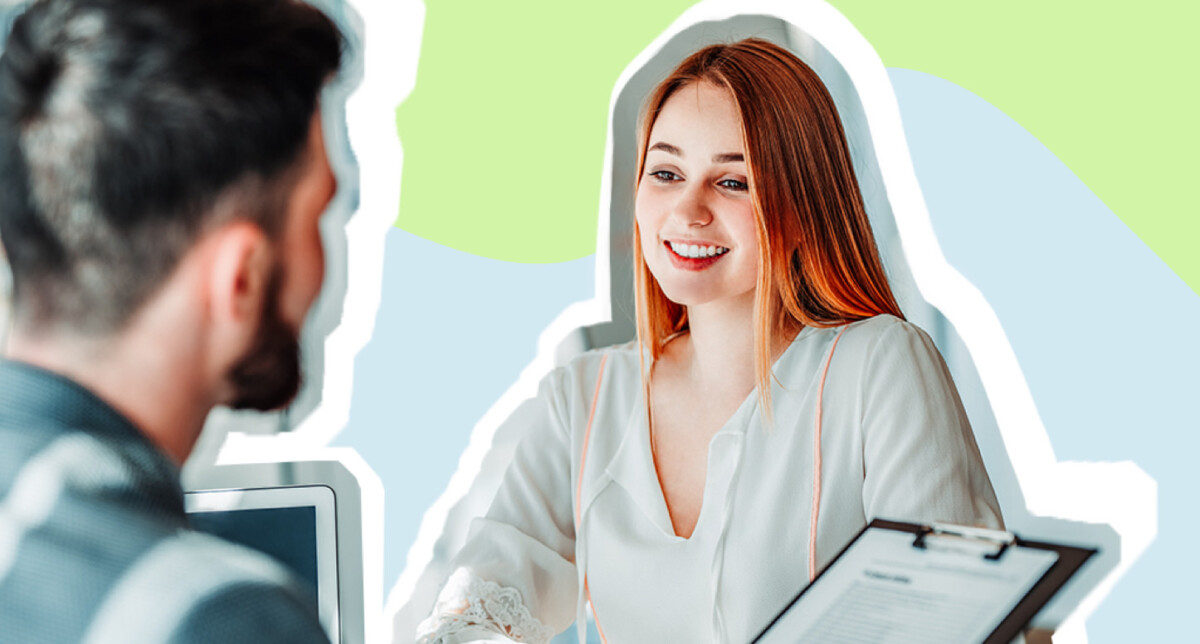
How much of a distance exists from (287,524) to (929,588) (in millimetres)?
782

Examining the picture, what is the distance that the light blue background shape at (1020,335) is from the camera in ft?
4.44

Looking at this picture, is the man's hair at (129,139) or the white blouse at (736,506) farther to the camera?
the white blouse at (736,506)

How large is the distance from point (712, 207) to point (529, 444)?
41 centimetres

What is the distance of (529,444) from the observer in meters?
1.48

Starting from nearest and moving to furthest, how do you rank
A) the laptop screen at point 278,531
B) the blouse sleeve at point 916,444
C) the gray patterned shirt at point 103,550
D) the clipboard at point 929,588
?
1. the gray patterned shirt at point 103,550
2. the clipboard at point 929,588
3. the blouse sleeve at point 916,444
4. the laptop screen at point 278,531

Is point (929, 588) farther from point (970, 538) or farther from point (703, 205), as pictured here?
point (703, 205)

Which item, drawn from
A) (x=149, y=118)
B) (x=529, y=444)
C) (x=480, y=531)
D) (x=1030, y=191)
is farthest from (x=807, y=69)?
(x=149, y=118)

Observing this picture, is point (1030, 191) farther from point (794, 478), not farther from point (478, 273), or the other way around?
point (478, 273)

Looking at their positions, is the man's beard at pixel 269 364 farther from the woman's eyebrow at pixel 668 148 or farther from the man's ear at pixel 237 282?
the woman's eyebrow at pixel 668 148

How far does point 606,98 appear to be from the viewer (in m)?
1.50

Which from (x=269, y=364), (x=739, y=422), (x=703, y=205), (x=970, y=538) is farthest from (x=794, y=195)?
(x=269, y=364)

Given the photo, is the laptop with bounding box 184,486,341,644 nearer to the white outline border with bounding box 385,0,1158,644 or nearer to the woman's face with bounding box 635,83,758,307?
the white outline border with bounding box 385,0,1158,644

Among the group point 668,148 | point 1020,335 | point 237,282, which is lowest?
point 1020,335

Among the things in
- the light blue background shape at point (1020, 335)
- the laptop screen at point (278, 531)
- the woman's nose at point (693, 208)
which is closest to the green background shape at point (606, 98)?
the light blue background shape at point (1020, 335)
